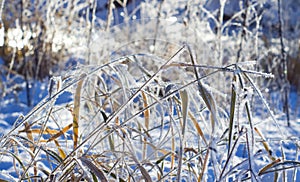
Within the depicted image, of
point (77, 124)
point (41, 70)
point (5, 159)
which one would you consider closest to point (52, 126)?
point (5, 159)

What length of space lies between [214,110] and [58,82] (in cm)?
29

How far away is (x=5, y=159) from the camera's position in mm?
1437

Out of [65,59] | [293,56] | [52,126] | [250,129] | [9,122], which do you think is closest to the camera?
[250,129]

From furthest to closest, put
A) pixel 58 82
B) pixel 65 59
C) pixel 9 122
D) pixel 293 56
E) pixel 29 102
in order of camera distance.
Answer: pixel 293 56 → pixel 65 59 → pixel 29 102 → pixel 9 122 → pixel 58 82

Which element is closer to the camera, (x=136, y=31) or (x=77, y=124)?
(x=77, y=124)

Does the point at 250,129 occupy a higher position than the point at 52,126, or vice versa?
the point at 250,129

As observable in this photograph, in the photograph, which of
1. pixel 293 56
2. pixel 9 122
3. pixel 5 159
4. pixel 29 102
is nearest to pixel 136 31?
pixel 293 56

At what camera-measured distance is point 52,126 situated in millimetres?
2088

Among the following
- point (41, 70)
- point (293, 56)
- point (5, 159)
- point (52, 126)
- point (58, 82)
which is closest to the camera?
point (58, 82)

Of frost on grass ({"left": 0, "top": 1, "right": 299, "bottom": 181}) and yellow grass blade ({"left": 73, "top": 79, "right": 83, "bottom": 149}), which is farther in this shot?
yellow grass blade ({"left": 73, "top": 79, "right": 83, "bottom": 149})

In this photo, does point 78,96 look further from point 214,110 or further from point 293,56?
point 293,56

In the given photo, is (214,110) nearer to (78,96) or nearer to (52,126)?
(78,96)

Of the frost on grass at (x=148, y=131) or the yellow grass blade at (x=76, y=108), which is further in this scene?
the yellow grass blade at (x=76, y=108)

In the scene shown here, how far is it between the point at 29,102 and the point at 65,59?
132 cm
